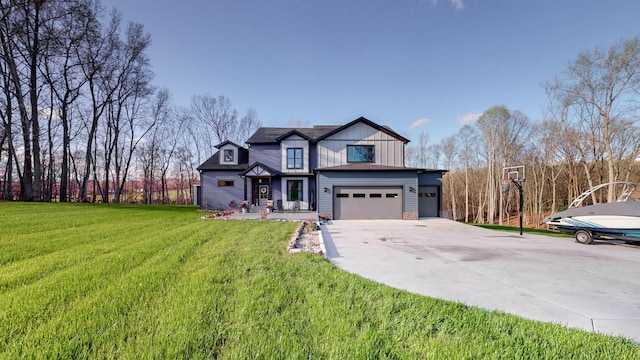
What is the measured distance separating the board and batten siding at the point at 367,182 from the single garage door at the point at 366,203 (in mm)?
278

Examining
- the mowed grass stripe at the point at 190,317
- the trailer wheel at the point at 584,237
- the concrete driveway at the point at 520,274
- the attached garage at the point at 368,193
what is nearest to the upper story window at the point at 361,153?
the attached garage at the point at 368,193

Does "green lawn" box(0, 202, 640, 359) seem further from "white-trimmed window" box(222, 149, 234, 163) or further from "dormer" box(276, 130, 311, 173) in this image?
"white-trimmed window" box(222, 149, 234, 163)

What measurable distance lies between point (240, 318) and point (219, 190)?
56.9 ft

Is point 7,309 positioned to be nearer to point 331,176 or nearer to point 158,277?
point 158,277

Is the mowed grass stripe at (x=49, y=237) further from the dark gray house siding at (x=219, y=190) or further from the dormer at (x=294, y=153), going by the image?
the dormer at (x=294, y=153)

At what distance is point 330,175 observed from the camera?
44.8 feet

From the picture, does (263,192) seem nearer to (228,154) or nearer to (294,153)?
(294,153)

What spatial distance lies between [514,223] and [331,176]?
23.8 meters

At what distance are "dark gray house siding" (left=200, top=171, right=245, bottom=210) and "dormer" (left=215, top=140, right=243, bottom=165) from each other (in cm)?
89

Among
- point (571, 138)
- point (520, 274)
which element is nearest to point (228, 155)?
point (520, 274)

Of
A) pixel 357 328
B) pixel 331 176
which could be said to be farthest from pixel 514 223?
pixel 357 328

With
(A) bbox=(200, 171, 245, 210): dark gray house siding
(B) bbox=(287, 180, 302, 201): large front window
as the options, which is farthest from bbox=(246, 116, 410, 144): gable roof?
(A) bbox=(200, 171, 245, 210): dark gray house siding

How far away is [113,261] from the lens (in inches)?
187

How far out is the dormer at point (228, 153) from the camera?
18.8 metres
